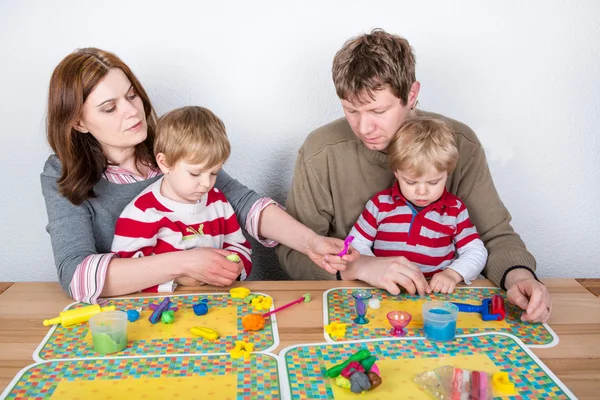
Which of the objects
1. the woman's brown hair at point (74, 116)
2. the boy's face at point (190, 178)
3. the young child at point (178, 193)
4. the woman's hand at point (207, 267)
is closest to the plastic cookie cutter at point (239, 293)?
the woman's hand at point (207, 267)

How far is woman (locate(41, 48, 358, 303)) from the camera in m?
1.49

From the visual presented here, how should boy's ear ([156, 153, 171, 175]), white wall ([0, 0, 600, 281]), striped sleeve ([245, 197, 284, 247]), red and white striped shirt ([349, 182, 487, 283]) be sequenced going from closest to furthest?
boy's ear ([156, 153, 171, 175])
red and white striped shirt ([349, 182, 487, 283])
striped sleeve ([245, 197, 284, 247])
white wall ([0, 0, 600, 281])

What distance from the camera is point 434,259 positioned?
1.68 m

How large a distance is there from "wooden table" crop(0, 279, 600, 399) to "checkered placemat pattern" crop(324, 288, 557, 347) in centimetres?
3

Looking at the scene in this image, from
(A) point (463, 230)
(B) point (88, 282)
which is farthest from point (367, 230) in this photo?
(B) point (88, 282)

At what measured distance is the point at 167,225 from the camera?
158 centimetres

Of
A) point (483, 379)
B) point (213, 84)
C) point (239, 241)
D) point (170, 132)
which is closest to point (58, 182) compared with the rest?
point (170, 132)

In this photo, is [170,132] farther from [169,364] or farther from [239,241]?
[169,364]

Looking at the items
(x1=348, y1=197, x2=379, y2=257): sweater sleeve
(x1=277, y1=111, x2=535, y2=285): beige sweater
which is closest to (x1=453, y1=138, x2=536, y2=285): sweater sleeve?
(x1=277, y1=111, x2=535, y2=285): beige sweater

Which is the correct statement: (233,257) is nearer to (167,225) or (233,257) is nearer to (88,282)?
(167,225)

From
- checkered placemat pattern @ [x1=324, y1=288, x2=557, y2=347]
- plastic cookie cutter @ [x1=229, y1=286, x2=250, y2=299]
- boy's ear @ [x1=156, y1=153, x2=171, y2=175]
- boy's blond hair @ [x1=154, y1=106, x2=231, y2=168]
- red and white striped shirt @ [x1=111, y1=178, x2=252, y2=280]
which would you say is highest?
boy's blond hair @ [x1=154, y1=106, x2=231, y2=168]

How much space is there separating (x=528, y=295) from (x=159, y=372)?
2.71 feet

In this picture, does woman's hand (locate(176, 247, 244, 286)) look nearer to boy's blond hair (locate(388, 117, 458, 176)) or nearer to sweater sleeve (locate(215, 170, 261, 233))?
sweater sleeve (locate(215, 170, 261, 233))

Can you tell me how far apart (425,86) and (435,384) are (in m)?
1.21
